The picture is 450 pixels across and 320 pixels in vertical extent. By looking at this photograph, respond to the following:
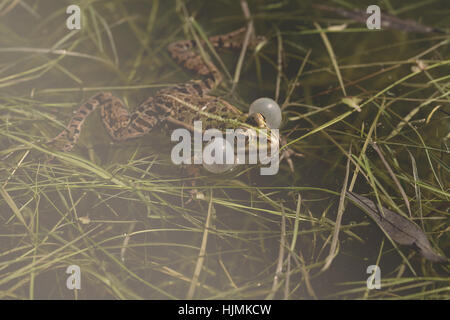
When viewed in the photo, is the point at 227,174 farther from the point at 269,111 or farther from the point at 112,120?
the point at 112,120

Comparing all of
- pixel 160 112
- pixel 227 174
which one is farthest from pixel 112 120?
pixel 227 174

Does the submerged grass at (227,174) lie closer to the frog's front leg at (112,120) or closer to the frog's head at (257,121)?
the frog's front leg at (112,120)

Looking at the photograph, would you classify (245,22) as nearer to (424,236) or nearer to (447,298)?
(424,236)

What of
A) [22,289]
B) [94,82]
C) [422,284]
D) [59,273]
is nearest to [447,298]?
[422,284]

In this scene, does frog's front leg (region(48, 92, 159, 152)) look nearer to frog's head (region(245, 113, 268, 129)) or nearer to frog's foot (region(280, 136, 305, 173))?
frog's head (region(245, 113, 268, 129))

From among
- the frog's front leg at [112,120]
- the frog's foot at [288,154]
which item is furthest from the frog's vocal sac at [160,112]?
the frog's foot at [288,154]

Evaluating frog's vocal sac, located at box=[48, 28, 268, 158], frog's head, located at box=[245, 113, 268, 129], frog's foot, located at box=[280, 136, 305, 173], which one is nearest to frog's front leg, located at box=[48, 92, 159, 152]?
frog's vocal sac, located at box=[48, 28, 268, 158]
